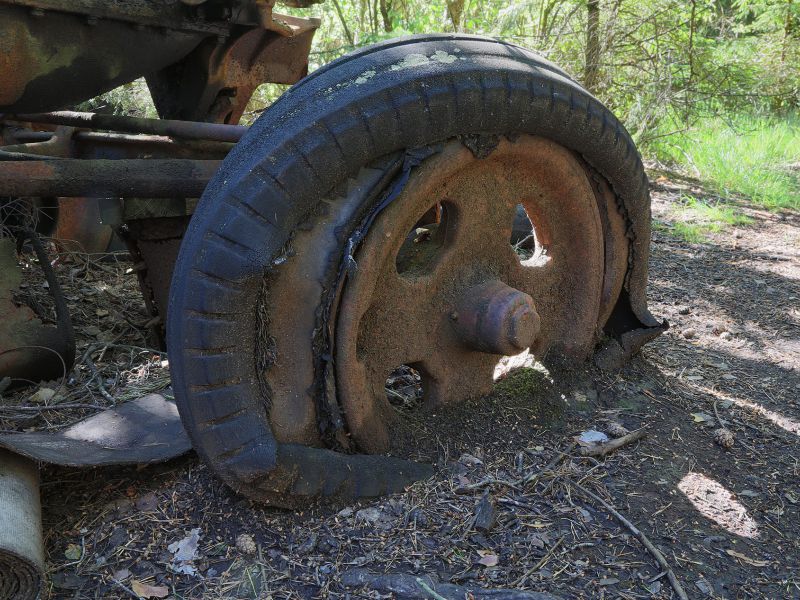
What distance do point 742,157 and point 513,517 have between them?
7.09 meters

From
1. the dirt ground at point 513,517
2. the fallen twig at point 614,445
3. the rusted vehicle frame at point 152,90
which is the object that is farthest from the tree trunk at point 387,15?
the fallen twig at point 614,445

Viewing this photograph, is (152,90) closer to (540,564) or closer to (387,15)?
(540,564)

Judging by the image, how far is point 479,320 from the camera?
2.36 metres

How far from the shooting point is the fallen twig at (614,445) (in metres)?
2.39

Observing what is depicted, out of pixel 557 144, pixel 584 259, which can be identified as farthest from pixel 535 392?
pixel 557 144

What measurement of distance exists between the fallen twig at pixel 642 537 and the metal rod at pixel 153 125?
1.78 m

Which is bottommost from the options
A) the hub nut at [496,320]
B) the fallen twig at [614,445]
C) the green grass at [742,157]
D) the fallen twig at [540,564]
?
the green grass at [742,157]

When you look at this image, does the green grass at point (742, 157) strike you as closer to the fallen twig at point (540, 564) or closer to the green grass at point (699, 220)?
the green grass at point (699, 220)

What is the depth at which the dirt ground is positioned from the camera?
184cm

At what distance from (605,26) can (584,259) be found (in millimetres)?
5323

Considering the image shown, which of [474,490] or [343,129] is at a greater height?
[343,129]

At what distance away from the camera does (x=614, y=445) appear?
2.43 metres

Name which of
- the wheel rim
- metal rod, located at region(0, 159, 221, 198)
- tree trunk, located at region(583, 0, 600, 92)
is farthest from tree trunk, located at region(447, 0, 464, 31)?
metal rod, located at region(0, 159, 221, 198)

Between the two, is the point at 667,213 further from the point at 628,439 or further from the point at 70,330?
the point at 70,330
